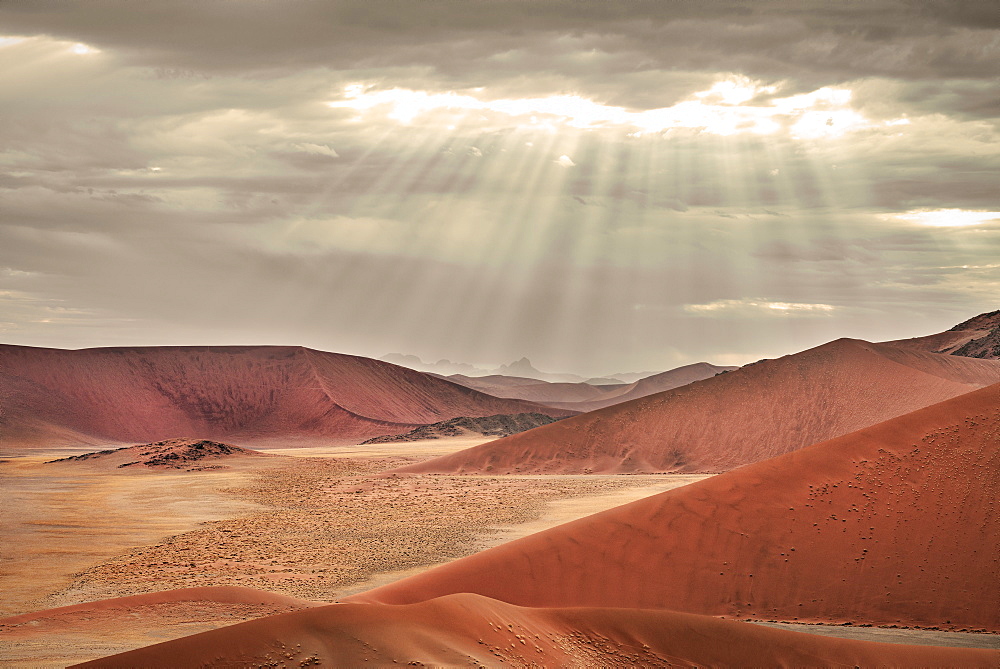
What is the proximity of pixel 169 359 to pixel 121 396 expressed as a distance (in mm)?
10343

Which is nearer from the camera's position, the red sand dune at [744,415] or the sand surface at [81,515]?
the sand surface at [81,515]

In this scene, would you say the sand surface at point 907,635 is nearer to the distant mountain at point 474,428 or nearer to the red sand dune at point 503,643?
the red sand dune at point 503,643

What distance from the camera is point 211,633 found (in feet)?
25.7

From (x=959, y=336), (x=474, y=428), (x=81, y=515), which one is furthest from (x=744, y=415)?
(x=959, y=336)

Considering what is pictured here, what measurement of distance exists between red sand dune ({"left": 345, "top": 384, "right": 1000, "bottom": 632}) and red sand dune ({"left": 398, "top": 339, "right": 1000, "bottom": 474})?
27.2 metres

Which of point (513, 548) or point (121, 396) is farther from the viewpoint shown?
point (121, 396)

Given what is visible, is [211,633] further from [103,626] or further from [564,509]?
[564,509]

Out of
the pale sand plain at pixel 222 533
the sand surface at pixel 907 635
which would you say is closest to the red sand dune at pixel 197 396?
the pale sand plain at pixel 222 533

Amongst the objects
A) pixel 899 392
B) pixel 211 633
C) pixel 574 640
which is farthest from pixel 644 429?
pixel 211 633

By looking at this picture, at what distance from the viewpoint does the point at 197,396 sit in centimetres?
10025

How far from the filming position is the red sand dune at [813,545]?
43.7 ft

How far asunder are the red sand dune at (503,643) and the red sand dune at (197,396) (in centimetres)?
8099

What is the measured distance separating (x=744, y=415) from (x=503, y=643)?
1560 inches

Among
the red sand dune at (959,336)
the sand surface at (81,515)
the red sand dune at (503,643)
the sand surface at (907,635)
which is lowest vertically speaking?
the sand surface at (81,515)
